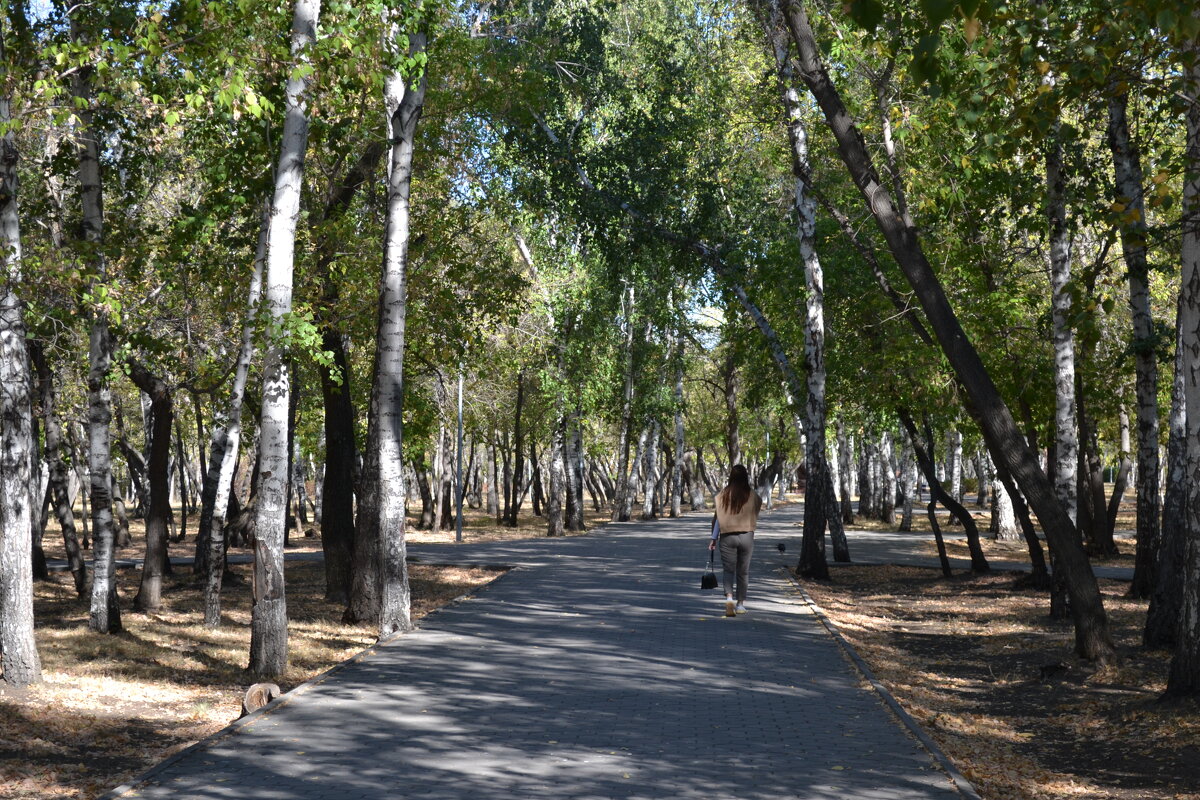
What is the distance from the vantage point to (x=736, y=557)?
15891mm

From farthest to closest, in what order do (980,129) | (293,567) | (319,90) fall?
(293,567)
(319,90)
(980,129)

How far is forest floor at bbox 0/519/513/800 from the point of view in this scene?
8.30m

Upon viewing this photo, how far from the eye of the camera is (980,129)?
402 inches

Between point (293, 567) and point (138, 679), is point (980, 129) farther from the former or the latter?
point (293, 567)

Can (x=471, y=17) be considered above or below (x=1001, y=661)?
above

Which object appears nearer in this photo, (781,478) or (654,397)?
(654,397)

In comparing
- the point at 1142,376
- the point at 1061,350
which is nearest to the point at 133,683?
the point at 1061,350

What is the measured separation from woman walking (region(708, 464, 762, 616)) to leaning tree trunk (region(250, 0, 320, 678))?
6.03 meters

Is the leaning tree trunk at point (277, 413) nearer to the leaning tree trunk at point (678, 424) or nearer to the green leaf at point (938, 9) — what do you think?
the green leaf at point (938, 9)

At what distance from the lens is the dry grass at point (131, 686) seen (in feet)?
27.2

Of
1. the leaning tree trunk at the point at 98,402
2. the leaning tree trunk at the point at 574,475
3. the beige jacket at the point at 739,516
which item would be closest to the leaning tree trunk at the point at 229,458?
the leaning tree trunk at the point at 98,402

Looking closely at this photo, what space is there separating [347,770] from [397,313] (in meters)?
7.82

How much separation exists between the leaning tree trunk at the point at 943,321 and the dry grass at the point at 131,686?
6.69m

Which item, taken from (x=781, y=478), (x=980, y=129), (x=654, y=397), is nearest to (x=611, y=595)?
(x=980, y=129)
